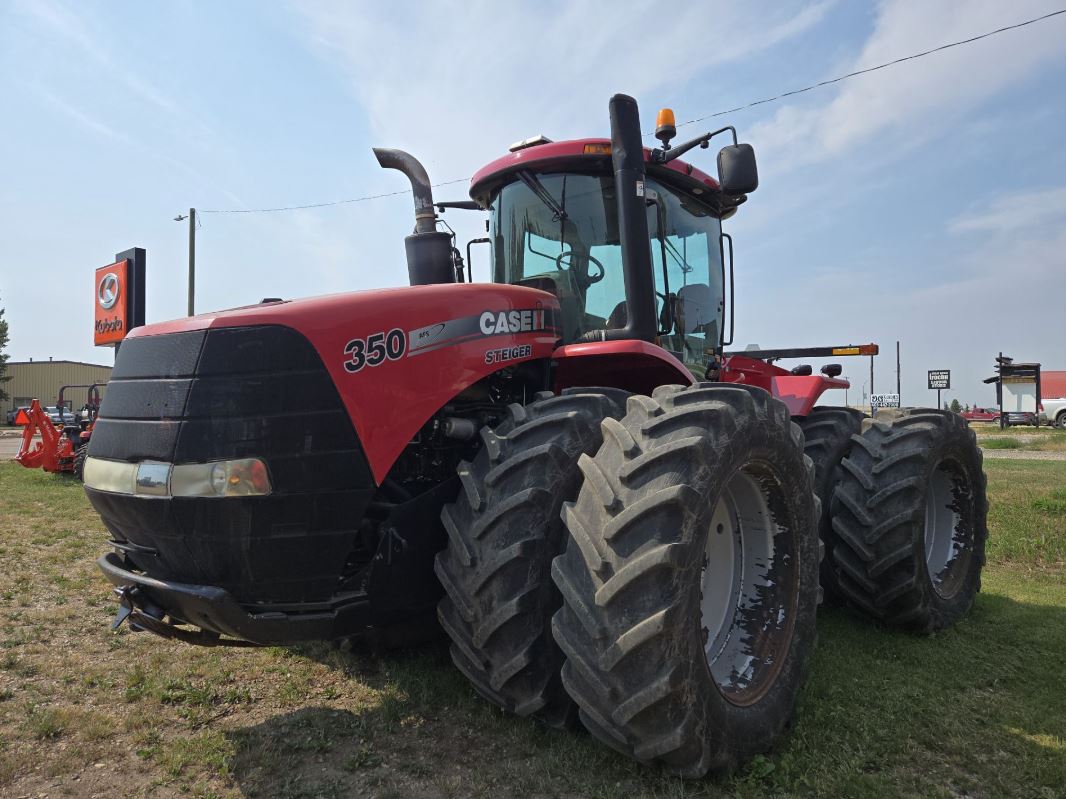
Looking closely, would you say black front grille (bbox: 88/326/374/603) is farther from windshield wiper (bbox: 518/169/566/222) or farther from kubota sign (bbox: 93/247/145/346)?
kubota sign (bbox: 93/247/145/346)

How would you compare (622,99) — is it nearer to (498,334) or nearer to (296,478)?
(498,334)

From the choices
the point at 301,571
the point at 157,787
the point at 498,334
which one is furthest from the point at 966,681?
the point at 157,787

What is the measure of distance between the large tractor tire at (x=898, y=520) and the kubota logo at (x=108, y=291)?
538 inches

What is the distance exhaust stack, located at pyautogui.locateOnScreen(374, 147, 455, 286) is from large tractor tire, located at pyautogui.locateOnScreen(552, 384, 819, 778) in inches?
69.8

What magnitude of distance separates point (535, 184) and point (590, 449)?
5.56ft

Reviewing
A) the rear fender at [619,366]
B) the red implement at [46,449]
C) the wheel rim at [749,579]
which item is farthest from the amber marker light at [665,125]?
the red implement at [46,449]

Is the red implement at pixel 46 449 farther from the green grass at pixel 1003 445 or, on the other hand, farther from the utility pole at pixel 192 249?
the green grass at pixel 1003 445

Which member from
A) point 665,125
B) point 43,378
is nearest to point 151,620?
point 665,125

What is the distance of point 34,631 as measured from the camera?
14.1 feet

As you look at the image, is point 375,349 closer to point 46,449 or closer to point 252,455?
point 252,455

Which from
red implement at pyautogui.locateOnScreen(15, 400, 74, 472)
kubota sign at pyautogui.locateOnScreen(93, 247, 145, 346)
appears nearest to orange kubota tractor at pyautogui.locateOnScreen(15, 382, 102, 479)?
red implement at pyautogui.locateOnScreen(15, 400, 74, 472)

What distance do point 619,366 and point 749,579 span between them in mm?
1151

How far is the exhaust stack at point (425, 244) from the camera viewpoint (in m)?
4.12

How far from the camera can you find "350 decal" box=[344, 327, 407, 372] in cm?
263
